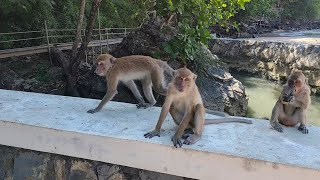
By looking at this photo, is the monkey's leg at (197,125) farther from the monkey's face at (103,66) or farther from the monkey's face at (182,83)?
the monkey's face at (103,66)

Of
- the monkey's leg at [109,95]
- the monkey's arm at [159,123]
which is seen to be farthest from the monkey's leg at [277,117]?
the monkey's leg at [109,95]

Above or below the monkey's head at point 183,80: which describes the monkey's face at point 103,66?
below

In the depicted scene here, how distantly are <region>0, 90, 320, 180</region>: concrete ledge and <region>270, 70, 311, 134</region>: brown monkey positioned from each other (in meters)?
0.15

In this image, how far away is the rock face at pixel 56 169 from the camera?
257 centimetres

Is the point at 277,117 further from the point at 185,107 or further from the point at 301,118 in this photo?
the point at 185,107

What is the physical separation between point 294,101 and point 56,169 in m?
2.05

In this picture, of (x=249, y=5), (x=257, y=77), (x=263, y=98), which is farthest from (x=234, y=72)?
(x=249, y=5)

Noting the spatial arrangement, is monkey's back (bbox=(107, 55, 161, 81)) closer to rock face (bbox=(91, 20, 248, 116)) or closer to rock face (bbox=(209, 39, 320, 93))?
rock face (bbox=(91, 20, 248, 116))

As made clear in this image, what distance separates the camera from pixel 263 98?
14000mm

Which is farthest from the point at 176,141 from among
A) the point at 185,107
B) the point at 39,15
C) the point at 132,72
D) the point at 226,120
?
the point at 39,15

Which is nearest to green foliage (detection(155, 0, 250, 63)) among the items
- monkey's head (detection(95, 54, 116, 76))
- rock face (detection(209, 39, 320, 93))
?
monkey's head (detection(95, 54, 116, 76))

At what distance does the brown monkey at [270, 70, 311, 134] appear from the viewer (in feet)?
10.3

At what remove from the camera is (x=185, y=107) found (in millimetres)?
2953

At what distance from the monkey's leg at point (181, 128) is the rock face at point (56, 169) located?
9.0 inches
